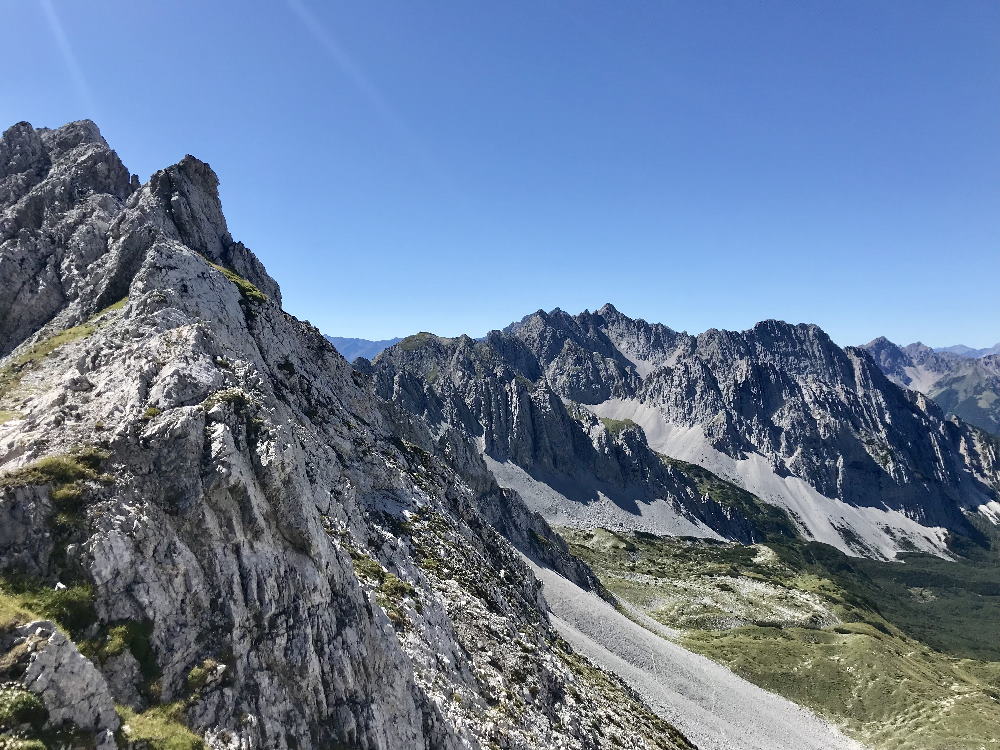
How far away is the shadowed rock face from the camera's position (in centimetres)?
1942

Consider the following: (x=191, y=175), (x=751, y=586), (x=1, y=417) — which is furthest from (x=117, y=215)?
(x=751, y=586)

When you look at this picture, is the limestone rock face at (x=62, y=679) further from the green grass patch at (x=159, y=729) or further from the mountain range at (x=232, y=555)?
the green grass patch at (x=159, y=729)

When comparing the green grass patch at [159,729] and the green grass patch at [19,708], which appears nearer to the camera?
the green grass patch at [19,708]

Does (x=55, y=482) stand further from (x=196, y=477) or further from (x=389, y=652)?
(x=389, y=652)

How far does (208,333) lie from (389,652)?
81.7 ft

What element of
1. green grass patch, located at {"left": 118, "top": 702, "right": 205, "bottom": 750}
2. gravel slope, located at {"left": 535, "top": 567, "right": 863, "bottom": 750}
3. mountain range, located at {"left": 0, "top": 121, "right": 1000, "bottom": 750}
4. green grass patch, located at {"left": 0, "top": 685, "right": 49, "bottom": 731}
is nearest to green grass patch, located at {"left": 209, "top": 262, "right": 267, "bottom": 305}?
mountain range, located at {"left": 0, "top": 121, "right": 1000, "bottom": 750}

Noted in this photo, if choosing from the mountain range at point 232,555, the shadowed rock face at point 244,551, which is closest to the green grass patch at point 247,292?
the shadowed rock face at point 244,551

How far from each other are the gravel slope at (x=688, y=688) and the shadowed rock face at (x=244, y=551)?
1315 centimetres

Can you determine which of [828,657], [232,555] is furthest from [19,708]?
[828,657]

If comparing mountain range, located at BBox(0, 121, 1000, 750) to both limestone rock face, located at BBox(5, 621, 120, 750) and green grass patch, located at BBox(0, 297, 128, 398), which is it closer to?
limestone rock face, located at BBox(5, 621, 120, 750)

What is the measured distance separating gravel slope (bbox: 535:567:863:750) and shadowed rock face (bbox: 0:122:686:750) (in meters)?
13.2

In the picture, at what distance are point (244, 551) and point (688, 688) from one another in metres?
79.0

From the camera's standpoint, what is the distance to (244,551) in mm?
23719

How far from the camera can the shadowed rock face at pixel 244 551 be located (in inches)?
765
